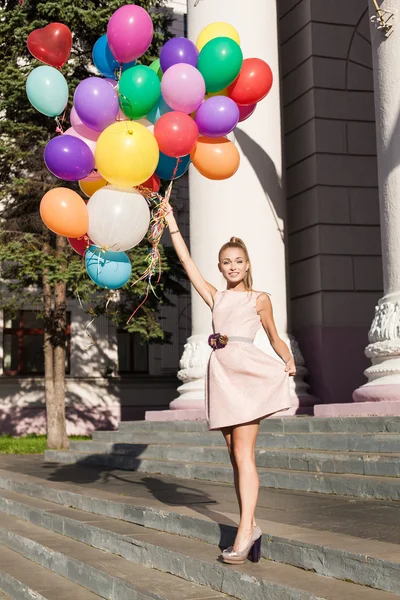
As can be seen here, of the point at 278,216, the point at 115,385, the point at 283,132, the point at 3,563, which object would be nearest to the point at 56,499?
the point at 3,563

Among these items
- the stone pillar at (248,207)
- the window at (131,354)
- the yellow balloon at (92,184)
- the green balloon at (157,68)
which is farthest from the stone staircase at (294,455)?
the window at (131,354)

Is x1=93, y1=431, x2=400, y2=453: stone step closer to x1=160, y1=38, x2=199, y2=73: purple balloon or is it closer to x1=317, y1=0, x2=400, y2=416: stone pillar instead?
x1=317, y1=0, x2=400, y2=416: stone pillar

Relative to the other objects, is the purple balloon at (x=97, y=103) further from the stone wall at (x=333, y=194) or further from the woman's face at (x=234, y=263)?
the stone wall at (x=333, y=194)

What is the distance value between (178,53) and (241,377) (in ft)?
8.53

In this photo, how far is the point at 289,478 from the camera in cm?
712

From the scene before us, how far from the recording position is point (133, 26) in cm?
564

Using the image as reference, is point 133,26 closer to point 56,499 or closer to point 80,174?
point 80,174

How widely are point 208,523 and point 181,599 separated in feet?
2.94

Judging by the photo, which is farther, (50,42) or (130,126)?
(50,42)

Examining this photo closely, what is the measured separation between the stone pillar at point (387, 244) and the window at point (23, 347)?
1816 cm

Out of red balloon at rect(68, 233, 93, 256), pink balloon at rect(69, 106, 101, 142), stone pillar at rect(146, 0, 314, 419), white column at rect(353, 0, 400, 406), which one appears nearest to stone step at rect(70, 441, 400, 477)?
white column at rect(353, 0, 400, 406)

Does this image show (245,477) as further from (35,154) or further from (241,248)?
(35,154)

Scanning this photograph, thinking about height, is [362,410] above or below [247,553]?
above

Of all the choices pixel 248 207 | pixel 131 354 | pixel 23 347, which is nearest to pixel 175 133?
pixel 248 207
